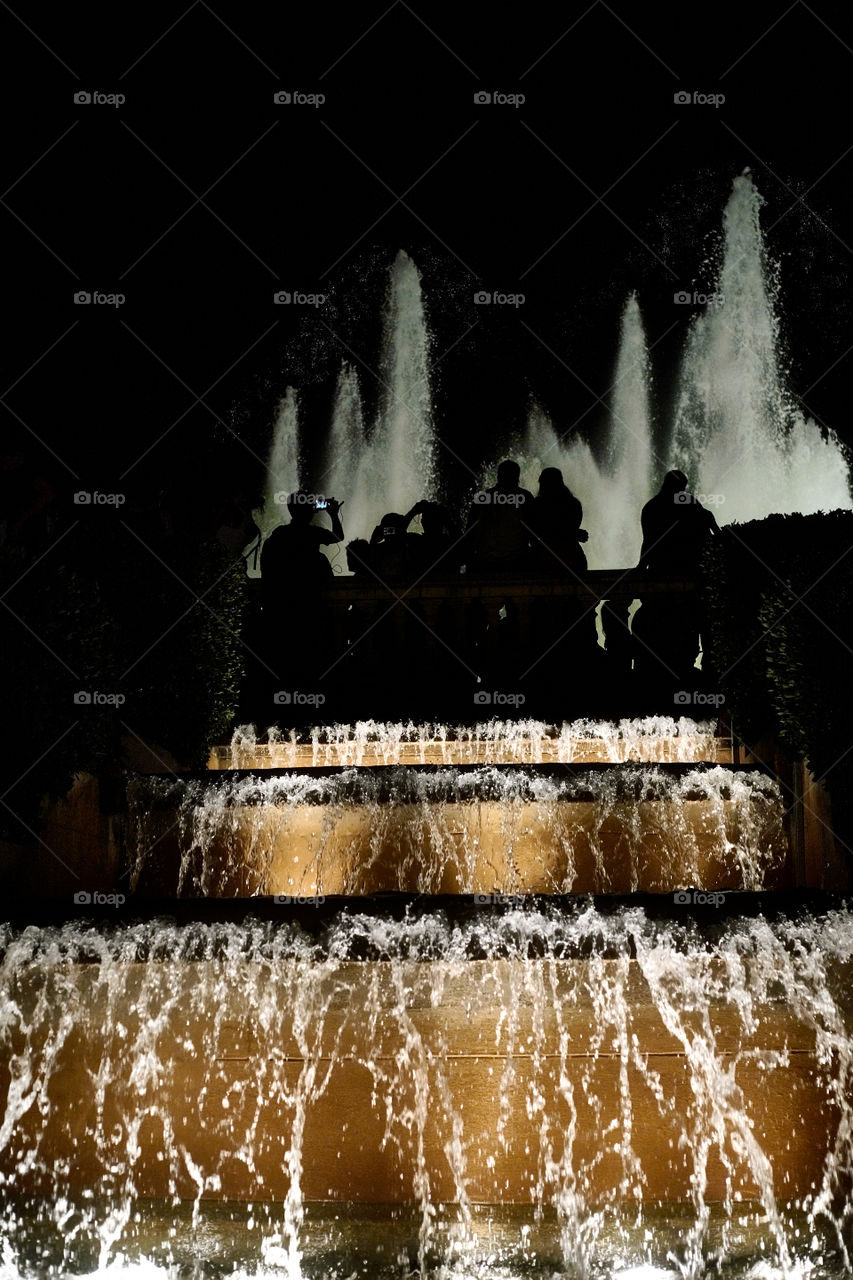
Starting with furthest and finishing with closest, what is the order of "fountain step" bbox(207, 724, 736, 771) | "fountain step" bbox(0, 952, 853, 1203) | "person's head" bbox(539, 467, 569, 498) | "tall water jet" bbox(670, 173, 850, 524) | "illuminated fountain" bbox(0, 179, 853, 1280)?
"tall water jet" bbox(670, 173, 850, 524)
"person's head" bbox(539, 467, 569, 498)
"fountain step" bbox(207, 724, 736, 771)
"fountain step" bbox(0, 952, 853, 1203)
"illuminated fountain" bbox(0, 179, 853, 1280)

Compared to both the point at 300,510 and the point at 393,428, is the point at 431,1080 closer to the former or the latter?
the point at 300,510

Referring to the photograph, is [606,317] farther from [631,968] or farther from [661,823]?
[631,968]

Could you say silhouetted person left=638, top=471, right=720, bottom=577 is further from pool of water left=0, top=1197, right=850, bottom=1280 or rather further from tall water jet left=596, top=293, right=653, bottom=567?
tall water jet left=596, top=293, right=653, bottom=567

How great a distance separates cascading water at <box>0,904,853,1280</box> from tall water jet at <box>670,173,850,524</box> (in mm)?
22018

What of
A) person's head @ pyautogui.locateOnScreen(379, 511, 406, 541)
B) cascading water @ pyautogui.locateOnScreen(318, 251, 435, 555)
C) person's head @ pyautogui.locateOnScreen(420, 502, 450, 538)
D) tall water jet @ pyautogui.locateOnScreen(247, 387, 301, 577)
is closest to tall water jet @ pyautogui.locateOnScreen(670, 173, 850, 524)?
cascading water @ pyautogui.locateOnScreen(318, 251, 435, 555)

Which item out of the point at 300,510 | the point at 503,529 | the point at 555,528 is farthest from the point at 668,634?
the point at 300,510

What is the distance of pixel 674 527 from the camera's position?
1331 centimetres

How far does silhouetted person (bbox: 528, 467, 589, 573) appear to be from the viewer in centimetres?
1371

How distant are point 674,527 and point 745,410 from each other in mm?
15538

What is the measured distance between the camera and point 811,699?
692 centimetres

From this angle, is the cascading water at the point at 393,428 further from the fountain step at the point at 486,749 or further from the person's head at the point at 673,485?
the fountain step at the point at 486,749

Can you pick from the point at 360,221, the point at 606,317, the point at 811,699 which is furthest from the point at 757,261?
the point at 811,699

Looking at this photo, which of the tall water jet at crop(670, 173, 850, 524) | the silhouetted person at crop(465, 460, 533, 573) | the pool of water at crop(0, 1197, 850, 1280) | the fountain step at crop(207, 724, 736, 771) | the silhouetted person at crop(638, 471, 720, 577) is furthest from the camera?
the tall water jet at crop(670, 173, 850, 524)

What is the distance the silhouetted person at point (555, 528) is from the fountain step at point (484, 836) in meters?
6.57
